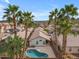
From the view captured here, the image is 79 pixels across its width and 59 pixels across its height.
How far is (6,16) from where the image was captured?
36.2m

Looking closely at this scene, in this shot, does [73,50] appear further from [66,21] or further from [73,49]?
[66,21]

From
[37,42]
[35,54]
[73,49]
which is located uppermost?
[37,42]

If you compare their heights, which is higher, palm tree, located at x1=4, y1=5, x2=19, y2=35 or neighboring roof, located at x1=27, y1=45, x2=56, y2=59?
palm tree, located at x1=4, y1=5, x2=19, y2=35

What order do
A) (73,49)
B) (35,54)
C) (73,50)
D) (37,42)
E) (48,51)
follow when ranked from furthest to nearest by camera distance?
(37,42), (73,49), (73,50), (48,51), (35,54)

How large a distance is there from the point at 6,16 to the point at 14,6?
2.12m

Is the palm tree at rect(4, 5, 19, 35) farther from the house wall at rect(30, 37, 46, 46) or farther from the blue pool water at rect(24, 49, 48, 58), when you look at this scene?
the house wall at rect(30, 37, 46, 46)

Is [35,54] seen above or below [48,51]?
below

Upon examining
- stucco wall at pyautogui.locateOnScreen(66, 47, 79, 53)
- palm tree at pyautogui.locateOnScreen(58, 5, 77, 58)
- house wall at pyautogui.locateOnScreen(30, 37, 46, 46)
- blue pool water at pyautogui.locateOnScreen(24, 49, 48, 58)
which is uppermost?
palm tree at pyautogui.locateOnScreen(58, 5, 77, 58)

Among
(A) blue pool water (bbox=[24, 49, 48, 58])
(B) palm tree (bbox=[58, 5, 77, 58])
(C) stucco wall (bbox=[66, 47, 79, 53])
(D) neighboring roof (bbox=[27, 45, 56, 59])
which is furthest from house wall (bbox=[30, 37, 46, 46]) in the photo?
(B) palm tree (bbox=[58, 5, 77, 58])

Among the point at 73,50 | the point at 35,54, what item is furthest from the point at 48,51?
the point at 73,50

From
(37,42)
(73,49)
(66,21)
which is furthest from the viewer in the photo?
(37,42)

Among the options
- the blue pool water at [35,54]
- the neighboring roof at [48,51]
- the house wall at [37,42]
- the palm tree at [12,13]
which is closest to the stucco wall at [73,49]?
the neighboring roof at [48,51]

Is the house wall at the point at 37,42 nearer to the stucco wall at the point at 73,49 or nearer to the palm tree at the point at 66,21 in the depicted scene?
the stucco wall at the point at 73,49

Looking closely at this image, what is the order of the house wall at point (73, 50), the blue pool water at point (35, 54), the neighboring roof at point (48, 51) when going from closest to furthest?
the blue pool water at point (35, 54) < the neighboring roof at point (48, 51) < the house wall at point (73, 50)
